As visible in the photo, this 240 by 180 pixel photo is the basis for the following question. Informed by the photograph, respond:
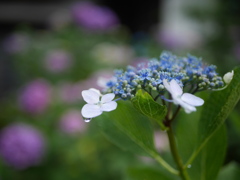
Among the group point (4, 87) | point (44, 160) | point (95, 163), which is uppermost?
point (95, 163)

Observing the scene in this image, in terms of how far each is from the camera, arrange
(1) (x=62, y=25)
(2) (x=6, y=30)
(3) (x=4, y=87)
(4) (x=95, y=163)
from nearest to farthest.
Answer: (4) (x=95, y=163), (1) (x=62, y=25), (3) (x=4, y=87), (2) (x=6, y=30)

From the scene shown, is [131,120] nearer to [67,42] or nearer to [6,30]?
[67,42]

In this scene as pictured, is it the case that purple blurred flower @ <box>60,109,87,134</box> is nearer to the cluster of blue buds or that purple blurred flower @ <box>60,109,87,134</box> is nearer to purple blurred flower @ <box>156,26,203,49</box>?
the cluster of blue buds

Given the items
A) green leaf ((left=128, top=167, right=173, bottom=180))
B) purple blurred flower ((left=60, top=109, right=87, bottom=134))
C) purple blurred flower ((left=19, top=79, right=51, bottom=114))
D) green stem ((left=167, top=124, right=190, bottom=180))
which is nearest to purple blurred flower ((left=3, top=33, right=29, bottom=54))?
purple blurred flower ((left=19, top=79, right=51, bottom=114))

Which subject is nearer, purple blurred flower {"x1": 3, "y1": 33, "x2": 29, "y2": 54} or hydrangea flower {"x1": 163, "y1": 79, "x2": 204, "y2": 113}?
hydrangea flower {"x1": 163, "y1": 79, "x2": 204, "y2": 113}

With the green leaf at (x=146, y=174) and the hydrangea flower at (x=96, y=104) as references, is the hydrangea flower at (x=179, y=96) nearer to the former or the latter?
the hydrangea flower at (x=96, y=104)

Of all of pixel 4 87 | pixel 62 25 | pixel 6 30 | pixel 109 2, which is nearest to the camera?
pixel 62 25

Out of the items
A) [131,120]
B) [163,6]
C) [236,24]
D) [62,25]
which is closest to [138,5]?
[163,6]
